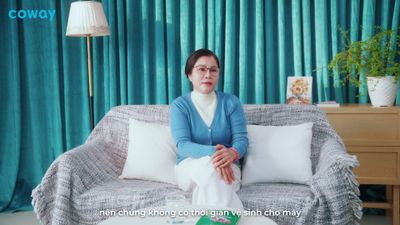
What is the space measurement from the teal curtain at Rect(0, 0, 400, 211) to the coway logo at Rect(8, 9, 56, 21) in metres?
0.03

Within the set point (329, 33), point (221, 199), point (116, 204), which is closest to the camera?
point (221, 199)

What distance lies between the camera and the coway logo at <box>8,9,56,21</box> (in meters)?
3.35

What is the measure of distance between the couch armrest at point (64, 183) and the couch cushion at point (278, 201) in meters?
0.77

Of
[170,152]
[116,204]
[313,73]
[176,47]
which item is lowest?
[116,204]

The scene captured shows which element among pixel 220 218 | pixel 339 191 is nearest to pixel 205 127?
pixel 339 191

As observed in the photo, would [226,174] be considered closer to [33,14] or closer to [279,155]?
[279,155]

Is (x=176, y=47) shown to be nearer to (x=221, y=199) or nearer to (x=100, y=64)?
(x=100, y=64)

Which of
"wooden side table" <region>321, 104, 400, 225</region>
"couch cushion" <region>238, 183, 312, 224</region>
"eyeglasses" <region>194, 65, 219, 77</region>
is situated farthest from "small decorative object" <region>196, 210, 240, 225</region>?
"wooden side table" <region>321, 104, 400, 225</region>

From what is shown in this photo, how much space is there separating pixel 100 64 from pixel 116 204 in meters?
1.48

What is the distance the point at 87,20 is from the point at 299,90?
1424 millimetres

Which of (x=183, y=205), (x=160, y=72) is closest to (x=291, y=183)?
(x=183, y=205)

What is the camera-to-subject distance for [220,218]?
1.50m

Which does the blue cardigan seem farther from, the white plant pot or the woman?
the white plant pot

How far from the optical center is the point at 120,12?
3258mm
